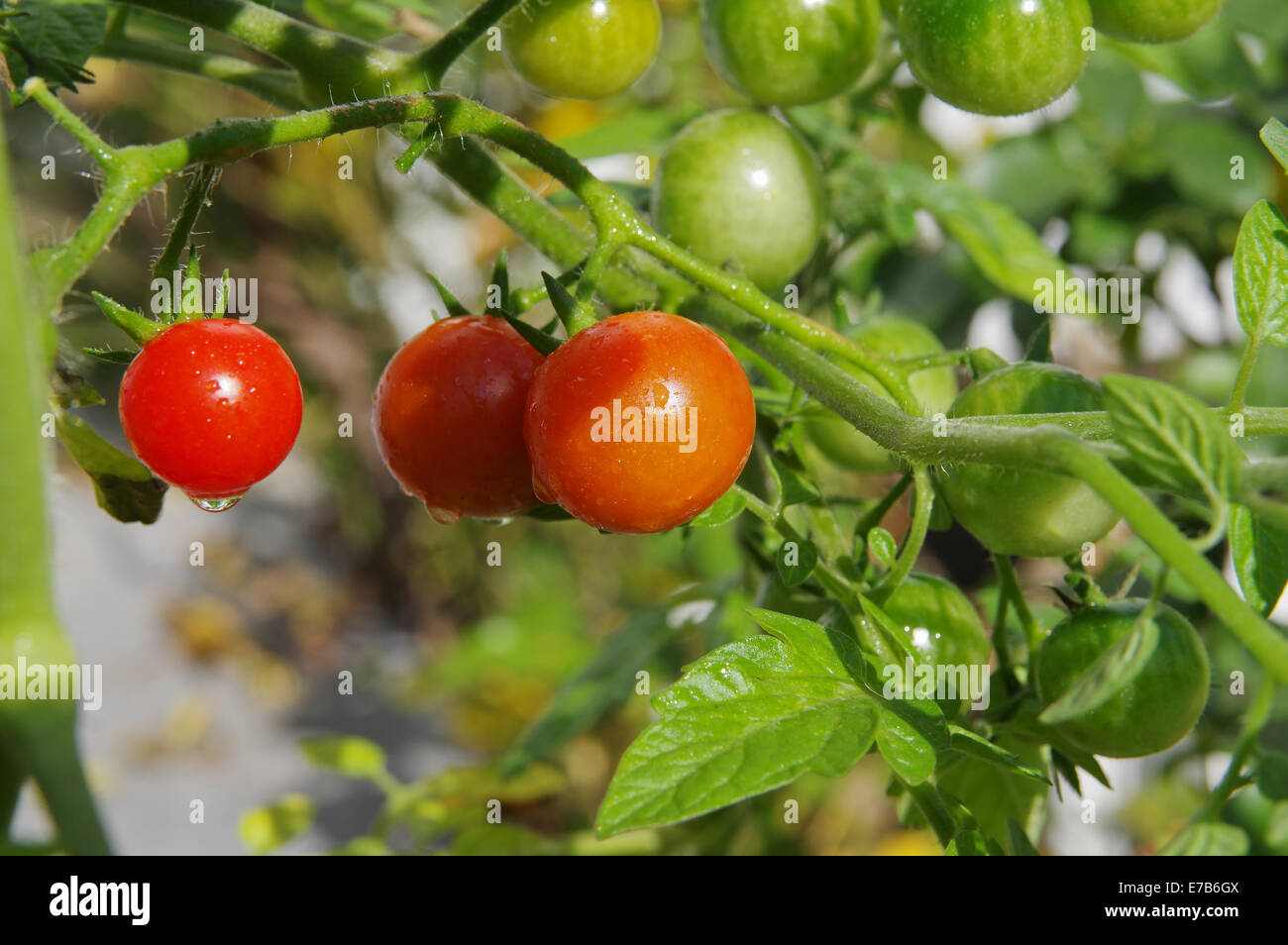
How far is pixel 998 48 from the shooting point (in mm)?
514

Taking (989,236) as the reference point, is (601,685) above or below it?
below

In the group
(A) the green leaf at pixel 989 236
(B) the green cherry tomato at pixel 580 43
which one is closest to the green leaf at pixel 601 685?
(A) the green leaf at pixel 989 236

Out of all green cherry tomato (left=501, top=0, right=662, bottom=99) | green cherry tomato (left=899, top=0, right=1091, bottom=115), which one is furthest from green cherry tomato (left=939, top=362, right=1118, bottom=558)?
green cherry tomato (left=501, top=0, right=662, bottom=99)

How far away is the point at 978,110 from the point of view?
1.81 feet

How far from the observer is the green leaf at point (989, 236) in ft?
2.51

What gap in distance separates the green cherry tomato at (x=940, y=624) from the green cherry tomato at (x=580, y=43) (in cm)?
32

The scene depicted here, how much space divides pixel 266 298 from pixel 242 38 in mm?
1758

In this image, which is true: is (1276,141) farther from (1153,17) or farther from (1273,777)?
(1273,777)

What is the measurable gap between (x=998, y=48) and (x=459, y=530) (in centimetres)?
177

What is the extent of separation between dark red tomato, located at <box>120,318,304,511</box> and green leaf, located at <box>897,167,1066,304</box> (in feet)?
1.58

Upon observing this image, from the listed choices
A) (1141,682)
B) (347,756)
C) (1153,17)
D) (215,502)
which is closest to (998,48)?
(1153,17)

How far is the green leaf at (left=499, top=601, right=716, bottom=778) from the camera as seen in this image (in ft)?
2.82

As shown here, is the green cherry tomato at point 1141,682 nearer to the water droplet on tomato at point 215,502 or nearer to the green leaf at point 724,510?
the green leaf at point 724,510
